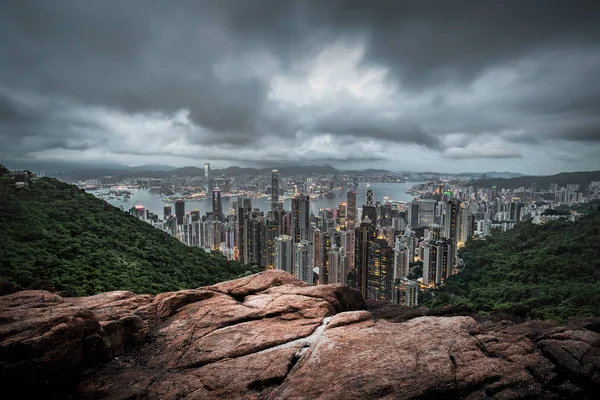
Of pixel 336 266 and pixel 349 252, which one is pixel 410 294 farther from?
pixel 349 252

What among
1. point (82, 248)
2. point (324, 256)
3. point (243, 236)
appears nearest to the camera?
point (82, 248)

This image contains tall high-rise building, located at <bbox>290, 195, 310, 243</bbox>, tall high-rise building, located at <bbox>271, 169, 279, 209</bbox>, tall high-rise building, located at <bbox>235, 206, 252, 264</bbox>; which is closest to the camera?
tall high-rise building, located at <bbox>235, 206, 252, 264</bbox>

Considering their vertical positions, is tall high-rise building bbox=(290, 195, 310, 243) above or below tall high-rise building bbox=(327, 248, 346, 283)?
above

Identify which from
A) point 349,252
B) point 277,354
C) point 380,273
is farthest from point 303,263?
point 277,354

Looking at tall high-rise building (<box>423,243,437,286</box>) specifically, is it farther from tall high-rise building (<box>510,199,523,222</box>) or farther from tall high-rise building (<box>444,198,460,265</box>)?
tall high-rise building (<box>510,199,523,222</box>)

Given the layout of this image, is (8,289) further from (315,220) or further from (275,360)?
(315,220)

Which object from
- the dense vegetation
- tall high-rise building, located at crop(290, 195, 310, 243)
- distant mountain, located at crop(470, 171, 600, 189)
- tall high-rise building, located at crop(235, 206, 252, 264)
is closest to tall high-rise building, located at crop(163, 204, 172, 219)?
tall high-rise building, located at crop(235, 206, 252, 264)

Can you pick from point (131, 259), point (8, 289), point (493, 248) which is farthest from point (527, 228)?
point (8, 289)
